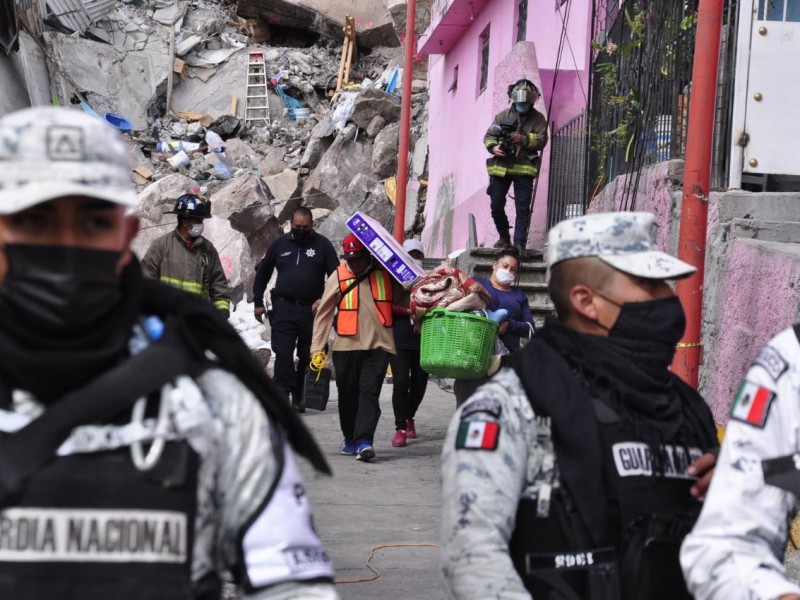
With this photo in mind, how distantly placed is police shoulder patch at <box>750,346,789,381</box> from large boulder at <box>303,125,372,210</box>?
25.9 meters

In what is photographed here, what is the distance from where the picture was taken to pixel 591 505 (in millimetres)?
3039

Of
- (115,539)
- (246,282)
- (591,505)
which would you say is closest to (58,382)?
(115,539)

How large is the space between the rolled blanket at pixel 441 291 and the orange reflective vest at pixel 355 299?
575 millimetres

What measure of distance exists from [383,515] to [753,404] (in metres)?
5.26

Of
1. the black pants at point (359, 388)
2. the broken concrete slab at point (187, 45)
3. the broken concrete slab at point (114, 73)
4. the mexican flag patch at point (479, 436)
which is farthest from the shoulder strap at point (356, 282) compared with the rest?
the broken concrete slab at point (187, 45)

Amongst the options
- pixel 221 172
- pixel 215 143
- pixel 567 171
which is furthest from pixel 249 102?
pixel 567 171

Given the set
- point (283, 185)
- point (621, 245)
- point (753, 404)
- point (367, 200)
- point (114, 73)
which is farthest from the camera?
point (114, 73)

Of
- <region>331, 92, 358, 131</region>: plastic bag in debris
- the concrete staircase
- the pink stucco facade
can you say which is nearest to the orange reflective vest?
the concrete staircase

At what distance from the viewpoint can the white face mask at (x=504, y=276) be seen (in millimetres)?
9633

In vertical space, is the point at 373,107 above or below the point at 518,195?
above

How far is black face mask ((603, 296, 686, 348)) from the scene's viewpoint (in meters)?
3.18

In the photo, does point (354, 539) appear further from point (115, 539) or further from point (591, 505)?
point (115, 539)

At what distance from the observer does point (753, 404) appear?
9.12 feet

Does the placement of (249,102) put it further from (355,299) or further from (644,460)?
(644,460)
